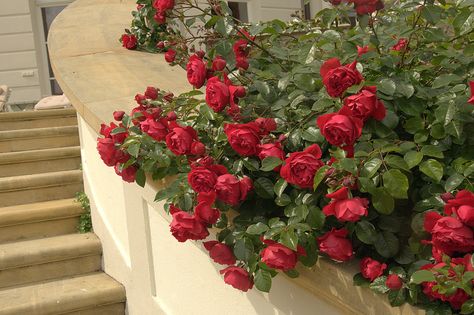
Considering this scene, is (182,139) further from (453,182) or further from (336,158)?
(453,182)

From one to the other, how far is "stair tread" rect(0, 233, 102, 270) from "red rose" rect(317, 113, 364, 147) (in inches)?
85.4

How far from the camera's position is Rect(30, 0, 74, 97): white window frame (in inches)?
380

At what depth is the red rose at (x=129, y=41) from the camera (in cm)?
349

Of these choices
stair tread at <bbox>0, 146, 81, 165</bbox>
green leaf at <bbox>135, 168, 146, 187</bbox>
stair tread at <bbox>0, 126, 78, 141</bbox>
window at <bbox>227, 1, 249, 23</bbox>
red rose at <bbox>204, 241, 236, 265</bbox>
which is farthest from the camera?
window at <bbox>227, 1, 249, 23</bbox>

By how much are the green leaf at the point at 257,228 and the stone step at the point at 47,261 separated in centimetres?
195

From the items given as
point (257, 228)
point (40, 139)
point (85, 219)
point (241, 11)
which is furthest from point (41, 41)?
point (257, 228)

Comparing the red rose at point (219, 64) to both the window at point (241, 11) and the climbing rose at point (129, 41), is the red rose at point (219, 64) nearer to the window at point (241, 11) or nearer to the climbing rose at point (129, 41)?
the climbing rose at point (129, 41)

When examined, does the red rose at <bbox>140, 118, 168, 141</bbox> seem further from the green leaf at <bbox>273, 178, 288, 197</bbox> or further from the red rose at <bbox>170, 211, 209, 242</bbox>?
the green leaf at <bbox>273, 178, 288, 197</bbox>

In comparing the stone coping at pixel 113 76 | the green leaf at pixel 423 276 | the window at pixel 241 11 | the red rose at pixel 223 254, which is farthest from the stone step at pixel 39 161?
the window at pixel 241 11

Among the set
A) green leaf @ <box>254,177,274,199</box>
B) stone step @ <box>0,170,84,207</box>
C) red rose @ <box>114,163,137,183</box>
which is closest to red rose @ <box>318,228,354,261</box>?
green leaf @ <box>254,177,274,199</box>

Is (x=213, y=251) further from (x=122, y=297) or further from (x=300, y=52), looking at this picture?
(x=122, y=297)

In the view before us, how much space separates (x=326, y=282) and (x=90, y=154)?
2241 millimetres

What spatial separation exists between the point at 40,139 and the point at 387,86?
365 cm

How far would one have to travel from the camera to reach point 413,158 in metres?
1.18
